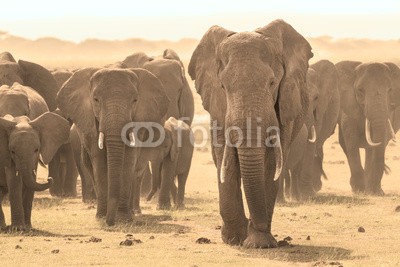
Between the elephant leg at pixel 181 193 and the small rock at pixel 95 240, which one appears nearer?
the small rock at pixel 95 240

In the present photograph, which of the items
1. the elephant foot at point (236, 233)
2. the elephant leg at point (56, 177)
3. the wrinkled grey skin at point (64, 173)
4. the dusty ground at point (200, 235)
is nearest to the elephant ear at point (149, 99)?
the dusty ground at point (200, 235)

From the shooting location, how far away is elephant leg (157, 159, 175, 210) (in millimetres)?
18922

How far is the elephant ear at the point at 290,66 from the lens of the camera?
13000 millimetres

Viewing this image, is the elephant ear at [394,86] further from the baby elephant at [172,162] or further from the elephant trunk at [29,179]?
the elephant trunk at [29,179]

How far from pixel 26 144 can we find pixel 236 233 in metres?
2.98

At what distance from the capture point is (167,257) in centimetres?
1241

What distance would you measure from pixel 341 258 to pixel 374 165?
34.7ft

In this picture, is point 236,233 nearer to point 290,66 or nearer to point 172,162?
point 290,66

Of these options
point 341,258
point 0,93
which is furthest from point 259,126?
point 0,93

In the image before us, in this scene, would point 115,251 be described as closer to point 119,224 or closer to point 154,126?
point 119,224

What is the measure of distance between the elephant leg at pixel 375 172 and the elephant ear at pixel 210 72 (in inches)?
363

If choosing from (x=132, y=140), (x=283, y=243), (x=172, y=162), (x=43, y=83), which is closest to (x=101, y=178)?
(x=132, y=140)

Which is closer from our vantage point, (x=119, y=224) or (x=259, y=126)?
(x=259, y=126)

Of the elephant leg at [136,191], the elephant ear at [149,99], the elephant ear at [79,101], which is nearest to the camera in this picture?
the elephant ear at [79,101]
